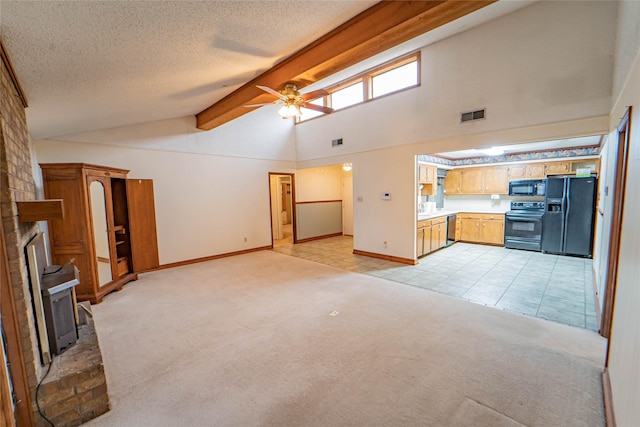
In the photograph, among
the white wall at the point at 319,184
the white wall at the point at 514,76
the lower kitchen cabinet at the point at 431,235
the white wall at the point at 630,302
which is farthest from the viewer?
the white wall at the point at 319,184

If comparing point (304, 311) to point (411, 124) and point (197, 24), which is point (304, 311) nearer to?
point (197, 24)

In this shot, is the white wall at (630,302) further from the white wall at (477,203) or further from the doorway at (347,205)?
the doorway at (347,205)

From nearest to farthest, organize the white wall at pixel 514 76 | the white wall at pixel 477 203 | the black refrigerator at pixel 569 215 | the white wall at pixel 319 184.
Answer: the white wall at pixel 514 76 < the black refrigerator at pixel 569 215 < the white wall at pixel 477 203 < the white wall at pixel 319 184

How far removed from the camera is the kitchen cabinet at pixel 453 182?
24.2ft

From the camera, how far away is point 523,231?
20.1 ft

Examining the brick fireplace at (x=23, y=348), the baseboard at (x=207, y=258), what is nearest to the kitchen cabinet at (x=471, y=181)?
the baseboard at (x=207, y=258)

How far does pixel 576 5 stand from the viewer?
3.26 m

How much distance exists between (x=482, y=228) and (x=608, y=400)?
5.66m

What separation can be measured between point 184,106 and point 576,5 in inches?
227

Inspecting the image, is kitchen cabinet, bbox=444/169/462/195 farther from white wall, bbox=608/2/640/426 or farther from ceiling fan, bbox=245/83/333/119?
white wall, bbox=608/2/640/426

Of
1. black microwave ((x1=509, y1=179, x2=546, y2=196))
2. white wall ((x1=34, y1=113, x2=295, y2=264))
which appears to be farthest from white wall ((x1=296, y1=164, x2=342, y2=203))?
black microwave ((x1=509, y1=179, x2=546, y2=196))

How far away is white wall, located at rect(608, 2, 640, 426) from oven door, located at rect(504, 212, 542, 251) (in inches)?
188

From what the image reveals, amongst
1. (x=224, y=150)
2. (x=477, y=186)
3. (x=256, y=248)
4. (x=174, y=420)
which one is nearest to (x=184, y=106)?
(x=224, y=150)

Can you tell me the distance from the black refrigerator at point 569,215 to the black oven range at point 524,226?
123 millimetres
